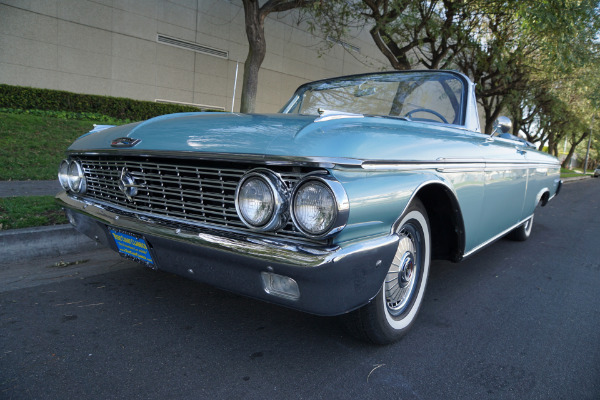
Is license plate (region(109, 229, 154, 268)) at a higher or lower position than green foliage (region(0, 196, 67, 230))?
Answer: higher

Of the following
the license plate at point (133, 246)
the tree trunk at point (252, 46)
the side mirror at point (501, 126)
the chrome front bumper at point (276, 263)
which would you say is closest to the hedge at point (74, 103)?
the tree trunk at point (252, 46)

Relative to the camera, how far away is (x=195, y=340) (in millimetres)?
2389

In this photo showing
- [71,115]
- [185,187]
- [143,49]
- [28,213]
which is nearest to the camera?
[185,187]

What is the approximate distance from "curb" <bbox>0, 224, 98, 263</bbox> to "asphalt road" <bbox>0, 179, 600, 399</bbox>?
222mm

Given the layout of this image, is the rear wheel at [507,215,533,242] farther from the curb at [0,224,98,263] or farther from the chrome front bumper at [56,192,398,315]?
the curb at [0,224,98,263]

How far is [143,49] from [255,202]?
42.9 feet

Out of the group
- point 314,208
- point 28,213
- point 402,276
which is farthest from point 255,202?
point 28,213

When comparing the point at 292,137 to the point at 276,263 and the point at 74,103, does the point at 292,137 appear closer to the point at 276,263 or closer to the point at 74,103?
the point at 276,263

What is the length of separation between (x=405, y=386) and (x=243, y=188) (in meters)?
1.25

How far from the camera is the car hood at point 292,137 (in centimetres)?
188

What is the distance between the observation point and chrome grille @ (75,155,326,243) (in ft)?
6.54

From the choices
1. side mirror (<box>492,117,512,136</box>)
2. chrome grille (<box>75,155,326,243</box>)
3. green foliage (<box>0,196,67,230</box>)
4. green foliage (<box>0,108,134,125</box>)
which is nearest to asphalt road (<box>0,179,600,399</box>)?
green foliage (<box>0,196,67,230</box>)

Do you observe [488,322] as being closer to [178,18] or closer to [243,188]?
[243,188]

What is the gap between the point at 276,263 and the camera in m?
1.80
